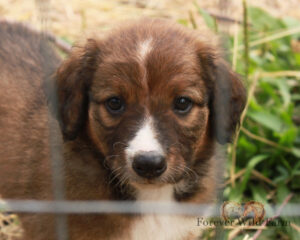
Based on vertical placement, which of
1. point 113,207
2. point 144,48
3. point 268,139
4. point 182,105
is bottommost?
point 268,139

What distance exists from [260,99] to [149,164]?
8.70 ft

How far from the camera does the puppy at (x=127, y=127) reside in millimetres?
2775

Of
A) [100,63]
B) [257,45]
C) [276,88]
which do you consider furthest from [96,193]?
[257,45]

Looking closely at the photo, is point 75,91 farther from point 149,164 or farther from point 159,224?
point 159,224

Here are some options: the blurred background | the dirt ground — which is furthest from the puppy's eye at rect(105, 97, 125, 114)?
the dirt ground

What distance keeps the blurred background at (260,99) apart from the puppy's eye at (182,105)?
62 cm

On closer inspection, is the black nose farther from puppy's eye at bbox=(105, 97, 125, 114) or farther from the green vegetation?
the green vegetation

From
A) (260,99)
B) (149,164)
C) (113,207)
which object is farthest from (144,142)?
(260,99)

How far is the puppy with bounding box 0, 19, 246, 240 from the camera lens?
2.78 meters

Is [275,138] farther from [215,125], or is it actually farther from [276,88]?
[215,125]

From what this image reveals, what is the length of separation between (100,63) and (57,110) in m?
0.38

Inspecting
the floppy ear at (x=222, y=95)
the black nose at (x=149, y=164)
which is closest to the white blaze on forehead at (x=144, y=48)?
the floppy ear at (x=222, y=95)

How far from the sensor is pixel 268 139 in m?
4.53

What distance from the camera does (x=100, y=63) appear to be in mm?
3029
